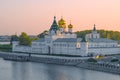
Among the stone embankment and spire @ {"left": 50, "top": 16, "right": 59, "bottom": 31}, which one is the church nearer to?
spire @ {"left": 50, "top": 16, "right": 59, "bottom": 31}

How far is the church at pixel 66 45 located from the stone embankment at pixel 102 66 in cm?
391

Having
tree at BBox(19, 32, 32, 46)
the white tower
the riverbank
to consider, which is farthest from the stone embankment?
tree at BBox(19, 32, 32, 46)

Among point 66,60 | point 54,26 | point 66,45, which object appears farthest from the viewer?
point 54,26

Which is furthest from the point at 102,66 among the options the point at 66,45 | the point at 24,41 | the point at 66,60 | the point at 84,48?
the point at 24,41

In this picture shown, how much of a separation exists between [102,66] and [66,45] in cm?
801

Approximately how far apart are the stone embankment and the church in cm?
391

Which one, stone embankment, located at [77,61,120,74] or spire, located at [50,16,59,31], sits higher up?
spire, located at [50,16,59,31]

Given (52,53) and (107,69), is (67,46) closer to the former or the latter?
(52,53)

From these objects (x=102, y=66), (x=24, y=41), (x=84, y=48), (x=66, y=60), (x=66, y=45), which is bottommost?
(x=102, y=66)

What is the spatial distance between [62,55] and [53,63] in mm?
1435

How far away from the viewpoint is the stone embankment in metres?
21.7

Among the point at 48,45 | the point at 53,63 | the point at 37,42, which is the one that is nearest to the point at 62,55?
the point at 53,63

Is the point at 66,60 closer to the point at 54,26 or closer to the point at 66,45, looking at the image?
the point at 66,45

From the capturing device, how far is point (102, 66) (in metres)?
23.2
